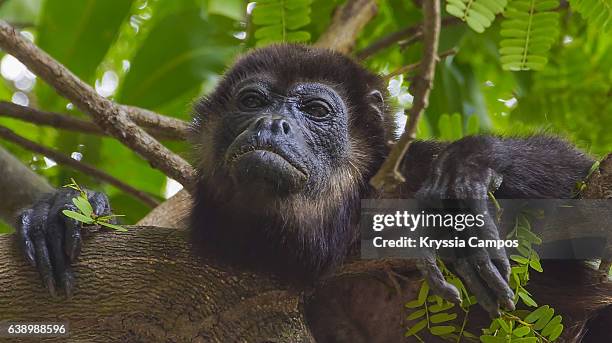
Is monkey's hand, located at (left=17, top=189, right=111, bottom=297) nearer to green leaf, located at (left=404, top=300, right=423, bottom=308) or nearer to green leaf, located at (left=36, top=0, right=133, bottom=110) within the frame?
green leaf, located at (left=404, top=300, right=423, bottom=308)

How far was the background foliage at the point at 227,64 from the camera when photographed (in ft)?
14.4

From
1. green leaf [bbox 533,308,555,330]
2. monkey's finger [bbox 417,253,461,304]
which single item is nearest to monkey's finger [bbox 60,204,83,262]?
monkey's finger [bbox 417,253,461,304]

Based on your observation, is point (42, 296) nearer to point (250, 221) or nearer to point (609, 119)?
point (250, 221)

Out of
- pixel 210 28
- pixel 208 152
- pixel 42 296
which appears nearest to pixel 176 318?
pixel 42 296

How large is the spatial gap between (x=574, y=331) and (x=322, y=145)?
3.70 feet

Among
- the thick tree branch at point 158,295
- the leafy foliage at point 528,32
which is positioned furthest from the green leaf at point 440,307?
the leafy foliage at point 528,32

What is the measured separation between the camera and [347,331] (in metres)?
3.35

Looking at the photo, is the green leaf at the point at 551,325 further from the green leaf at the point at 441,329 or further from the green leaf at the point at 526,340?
the green leaf at the point at 441,329

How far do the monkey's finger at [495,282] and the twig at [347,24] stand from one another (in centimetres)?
226

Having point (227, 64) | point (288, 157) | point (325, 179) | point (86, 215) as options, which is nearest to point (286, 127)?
point (288, 157)

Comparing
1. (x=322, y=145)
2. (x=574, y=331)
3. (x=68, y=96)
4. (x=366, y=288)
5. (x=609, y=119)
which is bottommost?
(x=574, y=331)

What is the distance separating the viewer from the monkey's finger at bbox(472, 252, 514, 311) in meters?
2.41

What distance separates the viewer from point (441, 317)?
285 cm

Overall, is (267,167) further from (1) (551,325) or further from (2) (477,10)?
(1) (551,325)
